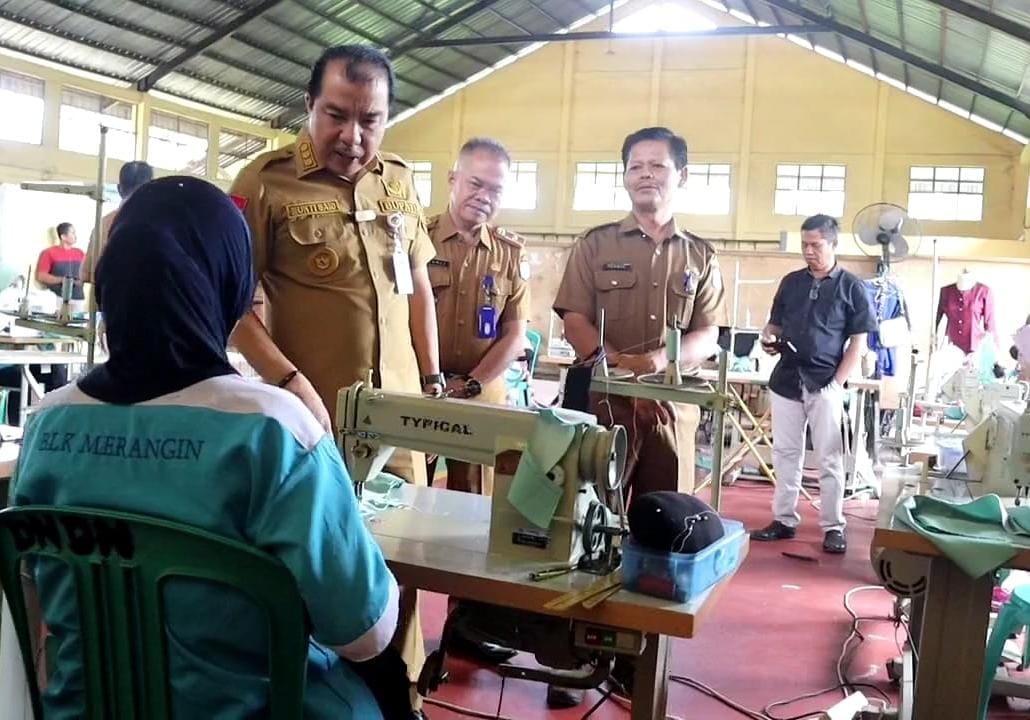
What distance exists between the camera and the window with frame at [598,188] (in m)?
14.2

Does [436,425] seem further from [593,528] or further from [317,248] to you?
[317,248]

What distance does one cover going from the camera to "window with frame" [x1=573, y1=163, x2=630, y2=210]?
14.2 metres

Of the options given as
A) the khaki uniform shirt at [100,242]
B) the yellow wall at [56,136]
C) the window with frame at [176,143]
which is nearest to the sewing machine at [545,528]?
the khaki uniform shirt at [100,242]

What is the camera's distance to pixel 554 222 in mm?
14523

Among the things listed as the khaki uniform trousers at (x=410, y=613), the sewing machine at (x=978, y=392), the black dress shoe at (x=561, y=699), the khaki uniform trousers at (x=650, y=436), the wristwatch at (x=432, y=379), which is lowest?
the black dress shoe at (x=561, y=699)

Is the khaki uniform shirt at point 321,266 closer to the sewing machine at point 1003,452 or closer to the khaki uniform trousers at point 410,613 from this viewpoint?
the khaki uniform trousers at point 410,613

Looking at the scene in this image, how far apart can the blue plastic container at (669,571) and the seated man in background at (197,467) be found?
1.24 ft

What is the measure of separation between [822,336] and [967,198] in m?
9.83

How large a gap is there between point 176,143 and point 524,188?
5.04m

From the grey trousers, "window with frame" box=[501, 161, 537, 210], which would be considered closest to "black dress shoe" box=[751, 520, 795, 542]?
the grey trousers

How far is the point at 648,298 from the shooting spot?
264cm

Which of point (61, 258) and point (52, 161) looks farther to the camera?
point (52, 161)

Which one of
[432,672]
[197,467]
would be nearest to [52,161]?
[432,672]

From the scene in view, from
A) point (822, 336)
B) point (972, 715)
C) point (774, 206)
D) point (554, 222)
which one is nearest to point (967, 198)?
point (774, 206)
